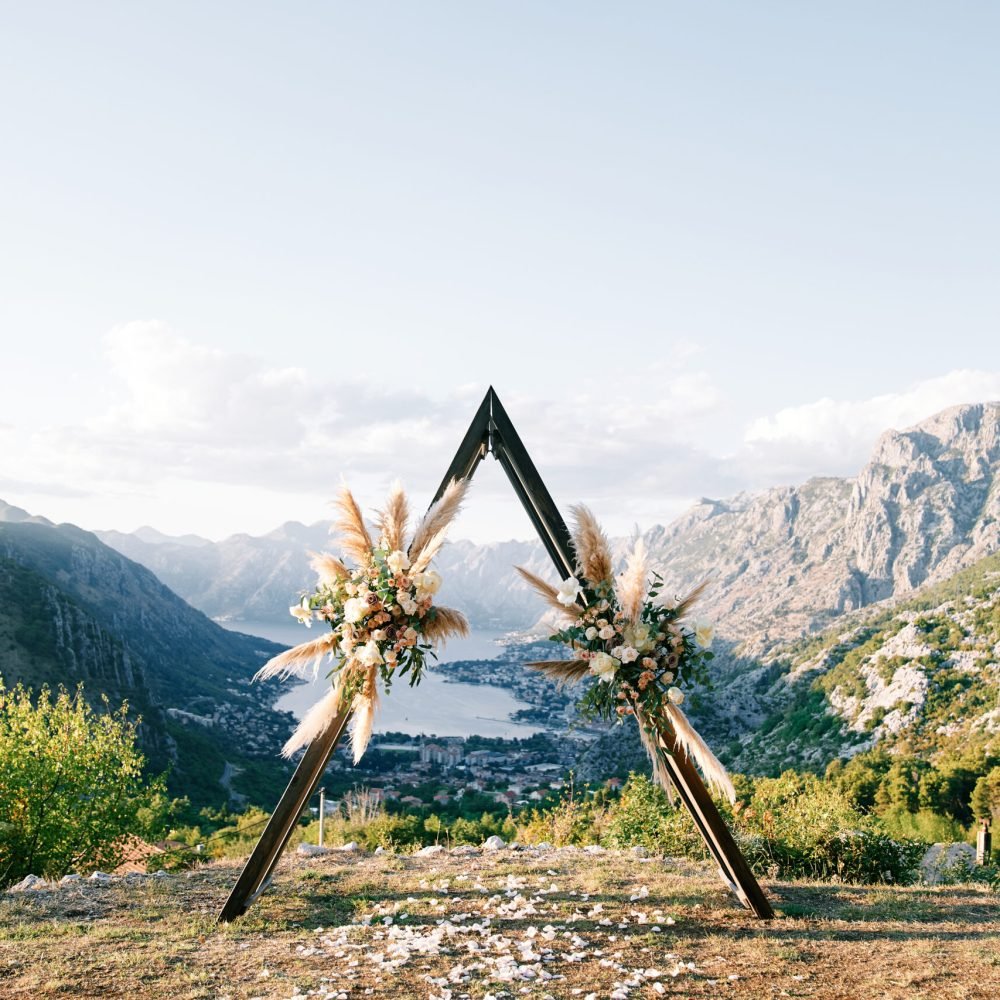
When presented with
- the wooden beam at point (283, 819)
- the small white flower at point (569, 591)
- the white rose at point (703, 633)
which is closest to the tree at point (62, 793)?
the wooden beam at point (283, 819)

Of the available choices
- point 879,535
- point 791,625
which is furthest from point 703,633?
point 879,535

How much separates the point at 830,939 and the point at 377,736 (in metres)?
88.8

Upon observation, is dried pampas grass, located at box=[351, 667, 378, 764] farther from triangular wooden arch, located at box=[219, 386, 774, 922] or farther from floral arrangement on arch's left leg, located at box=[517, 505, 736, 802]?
floral arrangement on arch's left leg, located at box=[517, 505, 736, 802]

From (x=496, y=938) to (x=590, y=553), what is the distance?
128 inches

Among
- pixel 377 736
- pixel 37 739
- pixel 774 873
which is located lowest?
pixel 377 736

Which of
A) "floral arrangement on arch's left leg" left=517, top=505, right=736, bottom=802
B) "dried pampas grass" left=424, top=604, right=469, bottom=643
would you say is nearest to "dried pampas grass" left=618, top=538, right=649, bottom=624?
"floral arrangement on arch's left leg" left=517, top=505, right=736, bottom=802

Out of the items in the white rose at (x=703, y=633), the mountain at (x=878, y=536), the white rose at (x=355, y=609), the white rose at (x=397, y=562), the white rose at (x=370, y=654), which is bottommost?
the white rose at (x=370, y=654)

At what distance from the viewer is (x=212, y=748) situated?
2336 inches

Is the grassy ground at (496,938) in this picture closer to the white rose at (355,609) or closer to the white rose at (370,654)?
the white rose at (370,654)

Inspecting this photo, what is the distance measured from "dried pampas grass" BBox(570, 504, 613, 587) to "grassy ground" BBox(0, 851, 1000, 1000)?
2920 mm

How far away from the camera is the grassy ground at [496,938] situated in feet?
17.7

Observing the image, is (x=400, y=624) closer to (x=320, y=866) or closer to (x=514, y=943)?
(x=514, y=943)

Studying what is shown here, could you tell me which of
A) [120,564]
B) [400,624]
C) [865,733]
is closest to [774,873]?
[400,624]

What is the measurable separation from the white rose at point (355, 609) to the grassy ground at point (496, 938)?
8.27 ft
